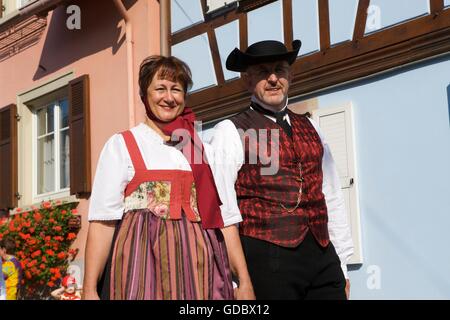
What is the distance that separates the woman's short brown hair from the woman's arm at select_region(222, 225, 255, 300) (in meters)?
0.60

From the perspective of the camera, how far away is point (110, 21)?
10883 mm

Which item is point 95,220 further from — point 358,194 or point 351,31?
point 351,31

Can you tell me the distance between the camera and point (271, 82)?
3.62 meters

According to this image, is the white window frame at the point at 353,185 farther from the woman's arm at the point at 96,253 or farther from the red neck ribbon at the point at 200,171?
the woman's arm at the point at 96,253

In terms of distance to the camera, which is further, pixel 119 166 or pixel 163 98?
pixel 163 98

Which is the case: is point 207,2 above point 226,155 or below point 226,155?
above

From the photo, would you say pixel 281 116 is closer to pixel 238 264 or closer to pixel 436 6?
pixel 238 264

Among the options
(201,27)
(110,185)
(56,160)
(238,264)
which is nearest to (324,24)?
(201,27)

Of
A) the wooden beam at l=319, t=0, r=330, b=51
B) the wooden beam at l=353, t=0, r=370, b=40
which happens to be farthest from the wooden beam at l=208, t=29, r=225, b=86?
the wooden beam at l=353, t=0, r=370, b=40

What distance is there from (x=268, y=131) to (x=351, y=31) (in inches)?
164

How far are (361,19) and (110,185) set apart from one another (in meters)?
4.79

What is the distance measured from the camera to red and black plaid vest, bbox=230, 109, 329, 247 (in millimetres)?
3398
